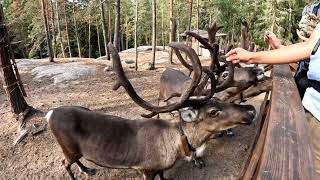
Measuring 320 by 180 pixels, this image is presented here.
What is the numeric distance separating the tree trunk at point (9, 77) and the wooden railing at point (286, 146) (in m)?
6.59

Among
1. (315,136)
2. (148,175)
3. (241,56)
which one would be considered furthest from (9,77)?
(315,136)

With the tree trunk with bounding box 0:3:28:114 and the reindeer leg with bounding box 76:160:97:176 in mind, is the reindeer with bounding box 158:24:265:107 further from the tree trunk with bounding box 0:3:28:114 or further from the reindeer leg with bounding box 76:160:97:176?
the tree trunk with bounding box 0:3:28:114

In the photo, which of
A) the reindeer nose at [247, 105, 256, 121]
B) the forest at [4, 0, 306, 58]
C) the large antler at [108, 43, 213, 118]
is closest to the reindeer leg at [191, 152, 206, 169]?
the large antler at [108, 43, 213, 118]

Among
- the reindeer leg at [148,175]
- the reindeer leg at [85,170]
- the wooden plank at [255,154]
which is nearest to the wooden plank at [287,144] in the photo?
the wooden plank at [255,154]

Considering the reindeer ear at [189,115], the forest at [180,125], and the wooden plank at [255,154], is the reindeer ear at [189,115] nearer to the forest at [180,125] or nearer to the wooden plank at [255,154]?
the forest at [180,125]

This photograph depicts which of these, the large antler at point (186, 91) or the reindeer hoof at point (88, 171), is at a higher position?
the large antler at point (186, 91)

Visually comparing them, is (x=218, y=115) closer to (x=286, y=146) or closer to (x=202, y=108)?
(x=202, y=108)

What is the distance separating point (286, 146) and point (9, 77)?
721 cm

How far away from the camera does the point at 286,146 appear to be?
1.70 meters

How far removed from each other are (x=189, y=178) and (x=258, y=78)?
8.14 feet

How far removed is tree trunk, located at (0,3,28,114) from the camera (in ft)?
24.5

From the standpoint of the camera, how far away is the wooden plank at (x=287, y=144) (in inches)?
58.0

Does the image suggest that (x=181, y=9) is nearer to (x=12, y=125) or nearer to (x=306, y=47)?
(x=12, y=125)

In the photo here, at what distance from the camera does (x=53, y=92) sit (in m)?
12.1
